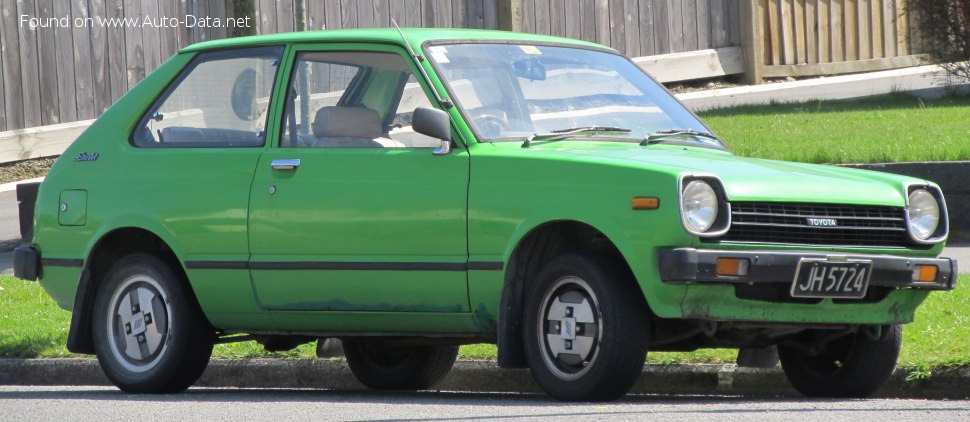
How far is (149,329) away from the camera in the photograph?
23.1 ft

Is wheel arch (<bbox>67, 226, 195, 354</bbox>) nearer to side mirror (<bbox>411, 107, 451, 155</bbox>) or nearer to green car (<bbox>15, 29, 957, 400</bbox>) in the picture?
green car (<bbox>15, 29, 957, 400</bbox>)

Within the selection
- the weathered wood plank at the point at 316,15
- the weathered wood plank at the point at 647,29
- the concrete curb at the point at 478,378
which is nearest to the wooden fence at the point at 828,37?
the weathered wood plank at the point at 647,29

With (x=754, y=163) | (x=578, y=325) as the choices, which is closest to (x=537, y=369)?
(x=578, y=325)

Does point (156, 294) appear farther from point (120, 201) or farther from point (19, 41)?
point (19, 41)

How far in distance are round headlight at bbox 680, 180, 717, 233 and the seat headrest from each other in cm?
152

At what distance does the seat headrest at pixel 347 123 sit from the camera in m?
6.66

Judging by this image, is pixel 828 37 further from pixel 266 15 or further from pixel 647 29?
pixel 266 15

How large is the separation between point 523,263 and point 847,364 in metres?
1.43

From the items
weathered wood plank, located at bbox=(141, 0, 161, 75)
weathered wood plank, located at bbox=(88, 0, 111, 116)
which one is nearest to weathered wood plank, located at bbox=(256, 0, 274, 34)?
weathered wood plank, located at bbox=(141, 0, 161, 75)

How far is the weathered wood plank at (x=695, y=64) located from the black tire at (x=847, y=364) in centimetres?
1208

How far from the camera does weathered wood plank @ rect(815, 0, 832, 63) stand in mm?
20844

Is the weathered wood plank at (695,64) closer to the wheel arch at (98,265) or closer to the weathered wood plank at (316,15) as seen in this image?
the weathered wood plank at (316,15)

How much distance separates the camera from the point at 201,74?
23.6ft

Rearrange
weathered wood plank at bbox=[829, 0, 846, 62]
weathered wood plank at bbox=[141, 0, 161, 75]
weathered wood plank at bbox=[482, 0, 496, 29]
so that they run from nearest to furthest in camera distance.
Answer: weathered wood plank at bbox=[141, 0, 161, 75], weathered wood plank at bbox=[482, 0, 496, 29], weathered wood plank at bbox=[829, 0, 846, 62]
